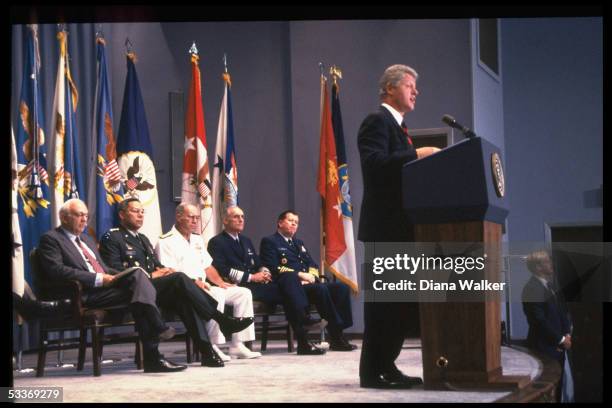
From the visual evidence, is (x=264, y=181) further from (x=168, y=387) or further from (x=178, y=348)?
(x=168, y=387)

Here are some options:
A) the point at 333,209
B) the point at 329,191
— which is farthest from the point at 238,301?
the point at 329,191

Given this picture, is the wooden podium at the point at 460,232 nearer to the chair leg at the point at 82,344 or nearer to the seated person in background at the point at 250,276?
the chair leg at the point at 82,344

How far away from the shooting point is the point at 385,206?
3.42 metres

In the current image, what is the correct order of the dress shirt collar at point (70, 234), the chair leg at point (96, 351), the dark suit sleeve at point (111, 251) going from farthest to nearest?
→ the dark suit sleeve at point (111, 251) < the dress shirt collar at point (70, 234) < the chair leg at point (96, 351)

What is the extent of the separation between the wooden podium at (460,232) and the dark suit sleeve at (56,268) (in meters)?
2.30

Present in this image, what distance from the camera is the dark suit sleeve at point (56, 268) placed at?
4.75 meters

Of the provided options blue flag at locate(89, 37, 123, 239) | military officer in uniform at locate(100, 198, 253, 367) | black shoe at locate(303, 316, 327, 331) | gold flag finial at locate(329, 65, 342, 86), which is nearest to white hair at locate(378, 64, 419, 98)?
military officer in uniform at locate(100, 198, 253, 367)

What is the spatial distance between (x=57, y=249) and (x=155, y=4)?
2.09 m

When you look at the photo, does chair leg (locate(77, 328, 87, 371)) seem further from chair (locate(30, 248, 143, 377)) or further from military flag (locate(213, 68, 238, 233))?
military flag (locate(213, 68, 238, 233))

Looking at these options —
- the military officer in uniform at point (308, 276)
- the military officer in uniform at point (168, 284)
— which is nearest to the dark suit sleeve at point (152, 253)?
the military officer in uniform at point (168, 284)

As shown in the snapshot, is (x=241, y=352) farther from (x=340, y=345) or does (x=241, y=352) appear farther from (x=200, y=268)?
(x=340, y=345)

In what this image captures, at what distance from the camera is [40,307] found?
4746 millimetres

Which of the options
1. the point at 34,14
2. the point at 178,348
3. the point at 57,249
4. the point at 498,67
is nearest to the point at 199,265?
the point at 57,249

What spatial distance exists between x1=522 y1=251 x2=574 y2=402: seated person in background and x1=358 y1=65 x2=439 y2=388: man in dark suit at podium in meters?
1.25
